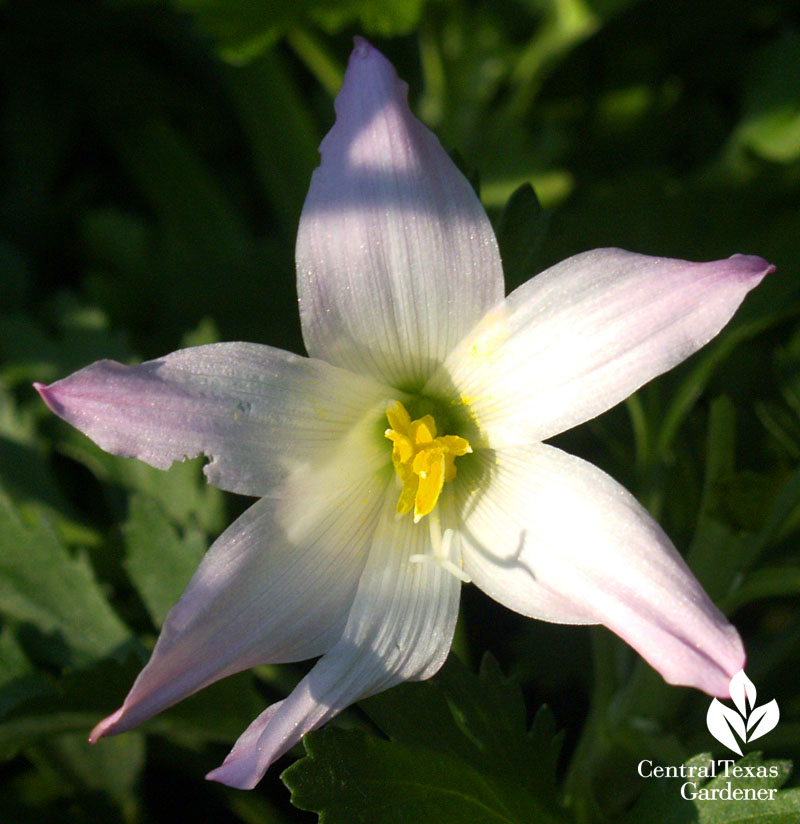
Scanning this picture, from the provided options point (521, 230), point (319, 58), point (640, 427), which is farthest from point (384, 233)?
point (319, 58)

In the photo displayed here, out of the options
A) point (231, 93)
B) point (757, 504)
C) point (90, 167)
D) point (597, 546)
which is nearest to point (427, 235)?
point (597, 546)

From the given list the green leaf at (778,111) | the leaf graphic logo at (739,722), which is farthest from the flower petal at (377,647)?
the green leaf at (778,111)

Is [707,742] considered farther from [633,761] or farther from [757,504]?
[757,504]

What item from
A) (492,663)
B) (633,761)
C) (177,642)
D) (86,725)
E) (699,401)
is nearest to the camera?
(177,642)

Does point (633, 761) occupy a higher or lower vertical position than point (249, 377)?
lower

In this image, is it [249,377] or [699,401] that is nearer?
[249,377]

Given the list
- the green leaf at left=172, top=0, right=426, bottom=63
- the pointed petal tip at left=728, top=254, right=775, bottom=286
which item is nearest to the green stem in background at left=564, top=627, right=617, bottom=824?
the pointed petal tip at left=728, top=254, right=775, bottom=286

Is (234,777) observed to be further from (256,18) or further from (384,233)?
(256,18)
